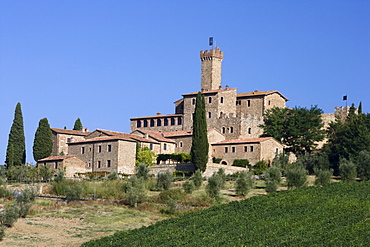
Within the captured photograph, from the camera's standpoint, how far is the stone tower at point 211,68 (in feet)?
289

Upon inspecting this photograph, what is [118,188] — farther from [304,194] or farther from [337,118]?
[337,118]

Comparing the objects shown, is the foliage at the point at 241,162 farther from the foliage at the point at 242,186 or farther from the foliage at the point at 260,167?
the foliage at the point at 242,186

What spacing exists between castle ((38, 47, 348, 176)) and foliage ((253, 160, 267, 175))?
3.89 feet

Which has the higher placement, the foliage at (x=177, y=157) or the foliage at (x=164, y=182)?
the foliage at (x=177, y=157)

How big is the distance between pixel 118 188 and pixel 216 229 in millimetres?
20862

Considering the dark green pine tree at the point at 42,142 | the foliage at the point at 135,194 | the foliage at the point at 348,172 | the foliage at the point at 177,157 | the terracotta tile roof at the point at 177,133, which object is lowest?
the foliage at the point at 135,194

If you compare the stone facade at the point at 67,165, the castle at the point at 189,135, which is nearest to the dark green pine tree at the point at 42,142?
the castle at the point at 189,135

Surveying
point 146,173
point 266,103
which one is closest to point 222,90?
point 266,103

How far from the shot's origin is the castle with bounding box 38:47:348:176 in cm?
7325

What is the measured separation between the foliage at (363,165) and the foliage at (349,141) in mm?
2838

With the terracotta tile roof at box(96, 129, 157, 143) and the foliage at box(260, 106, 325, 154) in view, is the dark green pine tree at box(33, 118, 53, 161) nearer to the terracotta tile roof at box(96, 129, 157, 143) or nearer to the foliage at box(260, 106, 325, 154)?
the terracotta tile roof at box(96, 129, 157, 143)

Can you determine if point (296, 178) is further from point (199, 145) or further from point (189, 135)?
point (189, 135)

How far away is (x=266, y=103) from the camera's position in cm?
8338

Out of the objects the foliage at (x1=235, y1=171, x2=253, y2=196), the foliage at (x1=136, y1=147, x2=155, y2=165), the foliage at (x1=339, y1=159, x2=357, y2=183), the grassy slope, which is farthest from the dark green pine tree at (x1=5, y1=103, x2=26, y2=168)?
the grassy slope
